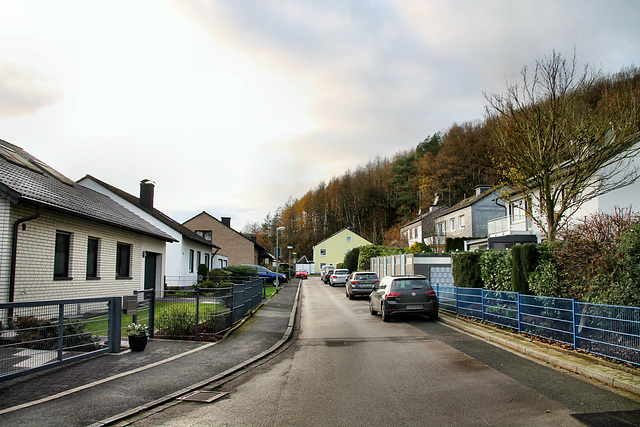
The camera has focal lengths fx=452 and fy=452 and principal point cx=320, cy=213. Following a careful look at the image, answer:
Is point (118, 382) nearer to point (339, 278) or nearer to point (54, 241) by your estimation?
point (54, 241)

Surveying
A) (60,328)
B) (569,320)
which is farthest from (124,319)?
(569,320)

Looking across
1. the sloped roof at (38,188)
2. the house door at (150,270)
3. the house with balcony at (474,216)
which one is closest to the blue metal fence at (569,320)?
the sloped roof at (38,188)

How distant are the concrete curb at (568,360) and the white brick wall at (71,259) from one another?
1196 centimetres

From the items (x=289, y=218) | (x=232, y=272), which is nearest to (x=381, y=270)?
(x=232, y=272)

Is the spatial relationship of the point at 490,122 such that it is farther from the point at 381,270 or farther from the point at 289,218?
the point at 289,218

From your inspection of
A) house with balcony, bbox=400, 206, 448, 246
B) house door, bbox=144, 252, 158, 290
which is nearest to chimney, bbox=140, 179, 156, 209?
house door, bbox=144, 252, 158, 290

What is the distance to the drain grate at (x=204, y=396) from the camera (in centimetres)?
637

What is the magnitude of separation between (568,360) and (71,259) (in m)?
13.8

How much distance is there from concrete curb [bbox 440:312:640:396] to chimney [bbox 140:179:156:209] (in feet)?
74.6

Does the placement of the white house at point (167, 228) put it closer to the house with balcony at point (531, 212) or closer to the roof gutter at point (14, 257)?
the roof gutter at point (14, 257)

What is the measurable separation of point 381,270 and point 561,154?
21.5 m

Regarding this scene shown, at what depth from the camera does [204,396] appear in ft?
21.6

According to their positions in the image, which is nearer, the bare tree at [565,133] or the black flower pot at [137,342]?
the black flower pot at [137,342]

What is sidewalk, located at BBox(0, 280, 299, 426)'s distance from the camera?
18.3 ft
